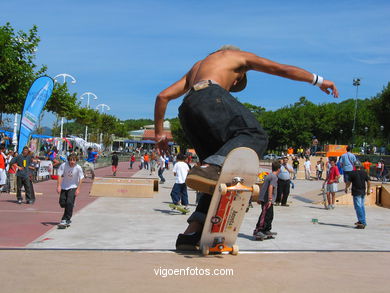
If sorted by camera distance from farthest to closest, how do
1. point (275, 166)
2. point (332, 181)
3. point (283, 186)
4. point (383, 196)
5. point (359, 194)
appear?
point (383, 196), point (283, 186), point (332, 181), point (359, 194), point (275, 166)

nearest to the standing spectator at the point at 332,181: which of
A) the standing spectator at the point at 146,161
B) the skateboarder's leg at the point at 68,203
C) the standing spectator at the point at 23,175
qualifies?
the skateboarder's leg at the point at 68,203

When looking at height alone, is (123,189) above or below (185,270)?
below

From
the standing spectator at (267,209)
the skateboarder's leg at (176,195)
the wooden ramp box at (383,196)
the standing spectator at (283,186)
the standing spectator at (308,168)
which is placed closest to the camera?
the standing spectator at (267,209)

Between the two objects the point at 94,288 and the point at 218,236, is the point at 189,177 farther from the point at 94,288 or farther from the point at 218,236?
the point at 94,288

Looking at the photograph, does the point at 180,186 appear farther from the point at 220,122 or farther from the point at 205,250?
the point at 220,122

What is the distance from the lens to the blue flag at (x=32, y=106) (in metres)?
15.9

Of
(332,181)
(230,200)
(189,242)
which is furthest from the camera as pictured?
(332,181)

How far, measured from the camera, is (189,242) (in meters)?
4.27

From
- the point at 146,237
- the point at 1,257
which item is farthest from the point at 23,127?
the point at 1,257

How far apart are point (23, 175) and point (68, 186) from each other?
201 inches

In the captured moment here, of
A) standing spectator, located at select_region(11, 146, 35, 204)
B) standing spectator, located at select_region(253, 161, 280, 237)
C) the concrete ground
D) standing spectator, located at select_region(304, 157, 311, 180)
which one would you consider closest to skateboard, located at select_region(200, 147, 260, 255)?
the concrete ground


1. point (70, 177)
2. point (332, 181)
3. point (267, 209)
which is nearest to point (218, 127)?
point (267, 209)

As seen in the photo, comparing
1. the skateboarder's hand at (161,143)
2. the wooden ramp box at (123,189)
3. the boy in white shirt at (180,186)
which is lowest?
the wooden ramp box at (123,189)

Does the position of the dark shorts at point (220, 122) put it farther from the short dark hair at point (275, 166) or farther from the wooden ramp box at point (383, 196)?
the wooden ramp box at point (383, 196)
